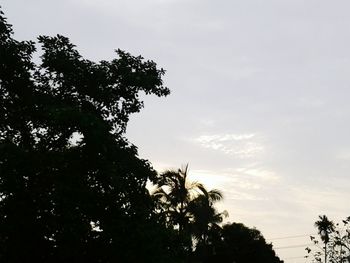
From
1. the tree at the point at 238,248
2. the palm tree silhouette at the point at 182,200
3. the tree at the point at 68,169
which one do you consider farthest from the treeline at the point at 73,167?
the tree at the point at 238,248

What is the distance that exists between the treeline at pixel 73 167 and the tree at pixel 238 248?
126ft

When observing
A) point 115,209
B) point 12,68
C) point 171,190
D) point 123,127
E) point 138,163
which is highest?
point 171,190

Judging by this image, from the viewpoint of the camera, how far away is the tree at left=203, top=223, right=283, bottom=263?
2076 inches

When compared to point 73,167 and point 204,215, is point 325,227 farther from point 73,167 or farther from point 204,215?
point 73,167

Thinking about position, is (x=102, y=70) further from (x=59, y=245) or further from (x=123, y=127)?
(x=59, y=245)

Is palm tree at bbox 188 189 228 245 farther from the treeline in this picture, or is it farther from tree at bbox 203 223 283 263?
the treeline

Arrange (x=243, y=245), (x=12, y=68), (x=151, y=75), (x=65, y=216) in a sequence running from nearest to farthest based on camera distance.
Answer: (x=65, y=216)
(x=12, y=68)
(x=151, y=75)
(x=243, y=245)

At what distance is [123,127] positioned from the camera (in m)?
15.9

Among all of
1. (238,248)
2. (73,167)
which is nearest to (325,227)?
(238,248)

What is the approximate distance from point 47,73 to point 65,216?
502 centimetres

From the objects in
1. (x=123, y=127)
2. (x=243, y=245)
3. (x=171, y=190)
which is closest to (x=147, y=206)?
(x=123, y=127)

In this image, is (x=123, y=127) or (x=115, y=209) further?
(x=123, y=127)

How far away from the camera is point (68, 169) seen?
44.1 ft

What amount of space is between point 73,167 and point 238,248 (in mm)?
42455
